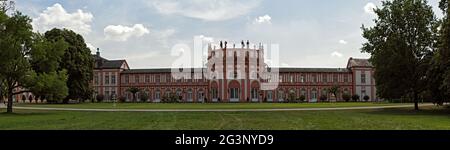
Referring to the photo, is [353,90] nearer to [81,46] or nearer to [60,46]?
[81,46]

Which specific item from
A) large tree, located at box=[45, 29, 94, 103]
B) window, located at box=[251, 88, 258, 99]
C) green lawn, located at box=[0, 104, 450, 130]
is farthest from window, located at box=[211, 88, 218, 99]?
green lawn, located at box=[0, 104, 450, 130]

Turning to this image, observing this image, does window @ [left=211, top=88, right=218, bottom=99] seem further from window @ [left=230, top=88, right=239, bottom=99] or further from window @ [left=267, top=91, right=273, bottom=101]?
window @ [left=267, top=91, right=273, bottom=101]

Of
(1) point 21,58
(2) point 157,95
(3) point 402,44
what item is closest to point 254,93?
(2) point 157,95

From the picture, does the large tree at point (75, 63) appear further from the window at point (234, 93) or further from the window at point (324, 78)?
the window at point (324, 78)

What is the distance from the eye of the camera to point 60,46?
3684 cm

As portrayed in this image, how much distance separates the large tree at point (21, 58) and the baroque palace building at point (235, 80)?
1940 inches

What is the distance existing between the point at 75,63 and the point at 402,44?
42234 mm

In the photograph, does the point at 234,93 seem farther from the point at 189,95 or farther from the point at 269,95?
the point at 189,95

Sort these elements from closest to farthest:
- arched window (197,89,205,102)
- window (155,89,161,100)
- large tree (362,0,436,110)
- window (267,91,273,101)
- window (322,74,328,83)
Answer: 1. large tree (362,0,436,110)
2. window (267,91,273,101)
3. arched window (197,89,205,102)
4. window (322,74,328,83)
5. window (155,89,161,100)

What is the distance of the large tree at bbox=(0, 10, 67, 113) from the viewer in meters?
33.7

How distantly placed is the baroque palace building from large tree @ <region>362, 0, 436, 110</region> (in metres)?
46.2

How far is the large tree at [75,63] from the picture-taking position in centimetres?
6103

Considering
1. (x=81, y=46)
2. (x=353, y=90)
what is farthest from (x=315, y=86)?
(x=81, y=46)

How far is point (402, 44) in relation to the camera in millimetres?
39031
